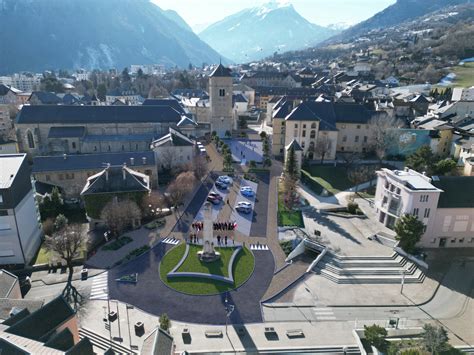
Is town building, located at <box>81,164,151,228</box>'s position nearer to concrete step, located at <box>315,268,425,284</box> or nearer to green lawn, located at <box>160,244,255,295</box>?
green lawn, located at <box>160,244,255,295</box>

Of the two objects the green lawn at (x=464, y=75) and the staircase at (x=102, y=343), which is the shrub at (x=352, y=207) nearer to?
the staircase at (x=102, y=343)

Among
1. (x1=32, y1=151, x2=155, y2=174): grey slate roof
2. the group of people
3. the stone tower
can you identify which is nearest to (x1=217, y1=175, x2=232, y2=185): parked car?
(x1=32, y1=151, x2=155, y2=174): grey slate roof

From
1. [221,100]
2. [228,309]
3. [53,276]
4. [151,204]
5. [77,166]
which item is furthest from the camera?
[221,100]

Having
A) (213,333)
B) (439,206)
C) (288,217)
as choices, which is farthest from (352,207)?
(213,333)

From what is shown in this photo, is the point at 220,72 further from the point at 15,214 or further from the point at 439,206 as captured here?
the point at 439,206

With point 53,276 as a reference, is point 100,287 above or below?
above

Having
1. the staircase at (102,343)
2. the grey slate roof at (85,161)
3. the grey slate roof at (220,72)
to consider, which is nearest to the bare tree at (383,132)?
the grey slate roof at (220,72)

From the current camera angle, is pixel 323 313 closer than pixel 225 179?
Yes
